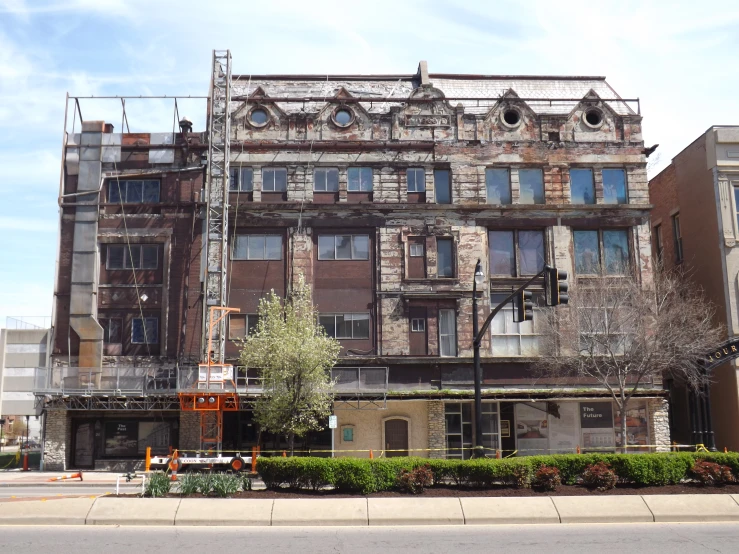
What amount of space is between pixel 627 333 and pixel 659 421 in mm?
5923

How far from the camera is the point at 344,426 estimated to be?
3456cm

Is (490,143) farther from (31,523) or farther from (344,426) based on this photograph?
(31,523)

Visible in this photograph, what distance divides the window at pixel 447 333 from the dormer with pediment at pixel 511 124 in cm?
907

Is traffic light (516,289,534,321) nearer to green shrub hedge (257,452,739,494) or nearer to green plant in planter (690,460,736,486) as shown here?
green shrub hedge (257,452,739,494)

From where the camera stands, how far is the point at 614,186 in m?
37.6

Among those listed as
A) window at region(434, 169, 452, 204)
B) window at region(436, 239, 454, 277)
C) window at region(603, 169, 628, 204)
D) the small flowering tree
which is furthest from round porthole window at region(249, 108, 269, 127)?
window at region(603, 169, 628, 204)

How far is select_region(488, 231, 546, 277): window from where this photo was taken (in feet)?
120

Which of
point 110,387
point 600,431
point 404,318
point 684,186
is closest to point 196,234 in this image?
point 110,387

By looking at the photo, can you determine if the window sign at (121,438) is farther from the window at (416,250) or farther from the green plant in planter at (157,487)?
the green plant in planter at (157,487)

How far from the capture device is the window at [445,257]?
119ft

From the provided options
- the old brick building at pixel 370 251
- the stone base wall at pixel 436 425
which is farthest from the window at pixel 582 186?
the stone base wall at pixel 436 425

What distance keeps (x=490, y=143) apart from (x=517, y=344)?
9954 millimetres

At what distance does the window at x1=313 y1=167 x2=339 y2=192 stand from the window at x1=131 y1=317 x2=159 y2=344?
395 inches

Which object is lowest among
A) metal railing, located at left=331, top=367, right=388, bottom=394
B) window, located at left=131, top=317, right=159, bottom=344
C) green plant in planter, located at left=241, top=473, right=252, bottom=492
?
green plant in planter, located at left=241, top=473, right=252, bottom=492
